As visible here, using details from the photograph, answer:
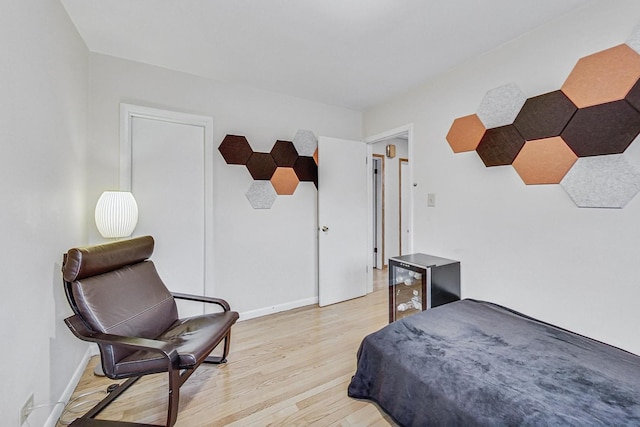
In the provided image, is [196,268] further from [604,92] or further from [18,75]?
[604,92]

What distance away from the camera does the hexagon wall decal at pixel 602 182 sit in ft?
5.14

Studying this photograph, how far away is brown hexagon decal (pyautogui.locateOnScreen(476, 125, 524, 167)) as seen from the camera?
6.82ft

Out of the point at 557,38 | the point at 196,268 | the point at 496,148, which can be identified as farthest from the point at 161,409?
the point at 557,38

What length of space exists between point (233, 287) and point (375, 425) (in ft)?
6.06

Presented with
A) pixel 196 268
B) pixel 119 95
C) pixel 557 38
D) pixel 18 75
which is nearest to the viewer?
pixel 18 75

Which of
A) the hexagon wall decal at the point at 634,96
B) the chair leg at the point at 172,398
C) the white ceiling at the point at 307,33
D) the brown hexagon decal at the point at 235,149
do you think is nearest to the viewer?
the chair leg at the point at 172,398

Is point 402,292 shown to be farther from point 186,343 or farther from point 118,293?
point 118,293

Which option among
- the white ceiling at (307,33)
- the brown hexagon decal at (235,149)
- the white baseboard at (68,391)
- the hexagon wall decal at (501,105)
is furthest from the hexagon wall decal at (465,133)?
the white baseboard at (68,391)

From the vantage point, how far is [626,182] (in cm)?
157

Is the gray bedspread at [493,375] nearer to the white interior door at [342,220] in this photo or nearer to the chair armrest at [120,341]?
the chair armrest at [120,341]

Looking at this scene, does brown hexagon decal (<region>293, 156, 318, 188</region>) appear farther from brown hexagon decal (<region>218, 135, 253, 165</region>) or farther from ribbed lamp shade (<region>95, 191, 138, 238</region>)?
ribbed lamp shade (<region>95, 191, 138, 238</region>)

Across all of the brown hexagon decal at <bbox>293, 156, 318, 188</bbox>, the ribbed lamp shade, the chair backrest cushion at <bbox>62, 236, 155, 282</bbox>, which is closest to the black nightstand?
the brown hexagon decal at <bbox>293, 156, 318, 188</bbox>

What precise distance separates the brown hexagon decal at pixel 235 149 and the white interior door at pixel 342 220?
Answer: 0.86m

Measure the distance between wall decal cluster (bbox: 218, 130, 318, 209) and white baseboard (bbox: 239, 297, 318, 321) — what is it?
1139mm
